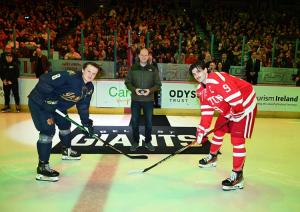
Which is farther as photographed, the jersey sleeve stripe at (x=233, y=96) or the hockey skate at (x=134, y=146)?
the hockey skate at (x=134, y=146)

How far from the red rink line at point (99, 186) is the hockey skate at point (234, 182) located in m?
1.30

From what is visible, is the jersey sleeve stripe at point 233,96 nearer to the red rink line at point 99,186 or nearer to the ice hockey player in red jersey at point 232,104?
the ice hockey player in red jersey at point 232,104

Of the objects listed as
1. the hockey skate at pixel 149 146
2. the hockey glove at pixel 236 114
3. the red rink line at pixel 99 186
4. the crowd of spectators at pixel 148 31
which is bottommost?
the red rink line at pixel 99 186

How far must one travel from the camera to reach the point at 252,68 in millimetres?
9359

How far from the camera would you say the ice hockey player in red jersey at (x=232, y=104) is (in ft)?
12.1

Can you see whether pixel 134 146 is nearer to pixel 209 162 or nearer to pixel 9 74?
pixel 209 162

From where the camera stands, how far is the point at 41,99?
3910mm

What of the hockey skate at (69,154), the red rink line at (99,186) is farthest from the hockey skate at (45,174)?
the hockey skate at (69,154)

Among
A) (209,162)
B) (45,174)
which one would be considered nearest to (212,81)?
(209,162)

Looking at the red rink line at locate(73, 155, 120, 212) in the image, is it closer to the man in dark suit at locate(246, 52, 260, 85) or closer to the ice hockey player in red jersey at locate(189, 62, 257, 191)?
the ice hockey player in red jersey at locate(189, 62, 257, 191)

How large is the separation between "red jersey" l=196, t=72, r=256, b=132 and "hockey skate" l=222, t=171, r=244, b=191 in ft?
2.02

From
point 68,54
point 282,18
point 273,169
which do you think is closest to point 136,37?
point 68,54

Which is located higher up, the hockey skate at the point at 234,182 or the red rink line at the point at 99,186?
the hockey skate at the point at 234,182

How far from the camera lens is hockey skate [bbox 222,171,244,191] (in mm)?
3992
